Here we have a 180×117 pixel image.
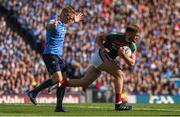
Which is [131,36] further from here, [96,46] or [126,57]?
[96,46]

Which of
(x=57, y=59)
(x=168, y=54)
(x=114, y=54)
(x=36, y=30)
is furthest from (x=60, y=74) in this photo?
(x=168, y=54)

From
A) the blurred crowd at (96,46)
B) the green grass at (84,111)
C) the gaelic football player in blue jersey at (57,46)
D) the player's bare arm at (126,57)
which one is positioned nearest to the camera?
the green grass at (84,111)

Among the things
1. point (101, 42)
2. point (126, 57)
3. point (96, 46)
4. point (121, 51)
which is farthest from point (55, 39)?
point (96, 46)

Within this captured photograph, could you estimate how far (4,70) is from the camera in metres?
27.7

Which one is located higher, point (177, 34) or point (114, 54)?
point (177, 34)

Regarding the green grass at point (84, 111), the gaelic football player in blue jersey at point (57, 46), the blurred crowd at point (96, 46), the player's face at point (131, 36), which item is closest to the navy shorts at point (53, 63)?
the gaelic football player in blue jersey at point (57, 46)

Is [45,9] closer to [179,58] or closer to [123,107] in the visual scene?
[179,58]

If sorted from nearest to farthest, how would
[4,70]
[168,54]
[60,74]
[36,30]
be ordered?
[60,74] < [4,70] < [36,30] < [168,54]

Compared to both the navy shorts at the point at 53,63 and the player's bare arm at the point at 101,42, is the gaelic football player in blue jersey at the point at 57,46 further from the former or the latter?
the player's bare arm at the point at 101,42

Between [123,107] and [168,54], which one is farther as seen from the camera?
[168,54]

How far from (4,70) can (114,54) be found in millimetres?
12958

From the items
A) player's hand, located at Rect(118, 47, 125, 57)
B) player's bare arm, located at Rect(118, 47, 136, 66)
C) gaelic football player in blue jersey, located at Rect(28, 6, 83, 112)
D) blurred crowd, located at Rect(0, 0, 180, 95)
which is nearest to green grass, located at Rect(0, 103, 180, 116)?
gaelic football player in blue jersey, located at Rect(28, 6, 83, 112)

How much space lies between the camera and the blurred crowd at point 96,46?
94.6 feet

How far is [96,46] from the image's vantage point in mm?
32562
